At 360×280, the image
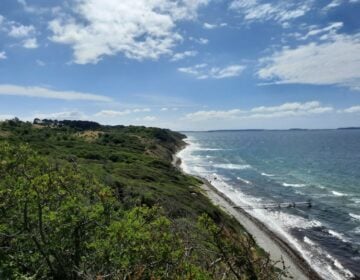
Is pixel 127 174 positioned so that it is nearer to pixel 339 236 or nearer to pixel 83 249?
pixel 339 236

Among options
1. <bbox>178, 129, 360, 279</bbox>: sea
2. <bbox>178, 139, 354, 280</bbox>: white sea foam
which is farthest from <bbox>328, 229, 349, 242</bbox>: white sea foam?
<bbox>178, 139, 354, 280</bbox>: white sea foam

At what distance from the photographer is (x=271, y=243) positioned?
4228 centimetres

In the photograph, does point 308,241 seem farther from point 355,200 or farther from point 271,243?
point 355,200

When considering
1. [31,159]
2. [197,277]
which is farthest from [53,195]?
[197,277]

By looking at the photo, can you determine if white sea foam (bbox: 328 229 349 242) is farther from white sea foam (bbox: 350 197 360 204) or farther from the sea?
white sea foam (bbox: 350 197 360 204)

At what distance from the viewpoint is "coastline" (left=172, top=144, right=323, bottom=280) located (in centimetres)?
3550

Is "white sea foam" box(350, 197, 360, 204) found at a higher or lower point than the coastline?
higher

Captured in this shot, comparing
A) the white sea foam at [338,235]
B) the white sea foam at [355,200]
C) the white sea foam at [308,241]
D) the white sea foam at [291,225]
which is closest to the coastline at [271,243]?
the white sea foam at [291,225]

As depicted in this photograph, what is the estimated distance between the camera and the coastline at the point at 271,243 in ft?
116

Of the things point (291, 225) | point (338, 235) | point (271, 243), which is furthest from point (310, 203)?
point (271, 243)

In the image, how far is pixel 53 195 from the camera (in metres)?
13.1

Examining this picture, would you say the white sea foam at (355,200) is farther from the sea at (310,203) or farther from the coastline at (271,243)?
the coastline at (271,243)

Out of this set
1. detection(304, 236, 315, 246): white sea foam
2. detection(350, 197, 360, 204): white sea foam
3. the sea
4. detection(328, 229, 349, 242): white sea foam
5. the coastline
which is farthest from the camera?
detection(350, 197, 360, 204): white sea foam

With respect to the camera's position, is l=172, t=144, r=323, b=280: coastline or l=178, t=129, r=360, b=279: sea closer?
l=172, t=144, r=323, b=280: coastline
